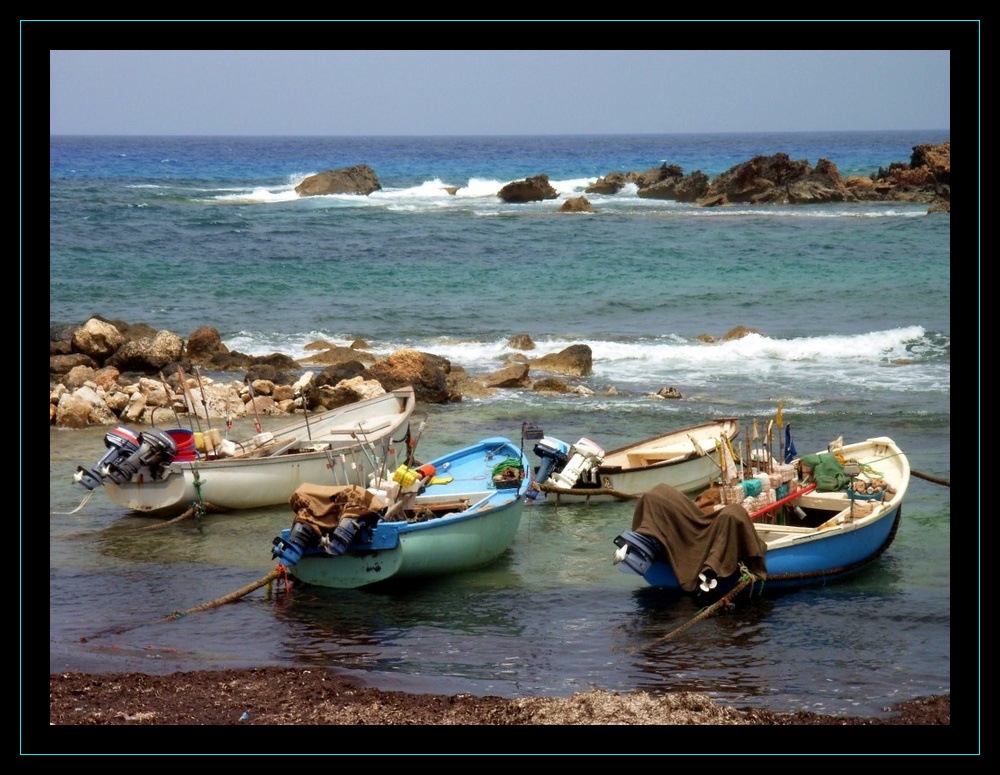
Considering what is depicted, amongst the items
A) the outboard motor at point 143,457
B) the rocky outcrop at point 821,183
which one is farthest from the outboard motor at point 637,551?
the rocky outcrop at point 821,183

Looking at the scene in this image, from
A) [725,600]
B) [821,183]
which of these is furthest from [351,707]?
[821,183]

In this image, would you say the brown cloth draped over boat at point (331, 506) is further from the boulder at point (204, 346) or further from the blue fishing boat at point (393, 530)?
the boulder at point (204, 346)

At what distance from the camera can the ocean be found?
1220cm

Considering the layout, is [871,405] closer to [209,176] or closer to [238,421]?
[238,421]

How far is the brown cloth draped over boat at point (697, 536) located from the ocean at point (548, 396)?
481 millimetres

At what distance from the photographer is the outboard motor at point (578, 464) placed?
57.4ft

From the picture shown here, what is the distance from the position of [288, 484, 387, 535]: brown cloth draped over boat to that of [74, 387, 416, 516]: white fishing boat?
2.10 meters

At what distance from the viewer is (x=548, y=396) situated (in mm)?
24641

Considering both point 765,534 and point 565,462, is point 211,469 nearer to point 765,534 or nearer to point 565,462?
point 565,462

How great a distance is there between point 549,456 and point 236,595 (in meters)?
5.46

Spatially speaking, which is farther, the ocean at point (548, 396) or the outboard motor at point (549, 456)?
the outboard motor at point (549, 456)

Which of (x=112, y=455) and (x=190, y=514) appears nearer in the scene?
(x=112, y=455)
